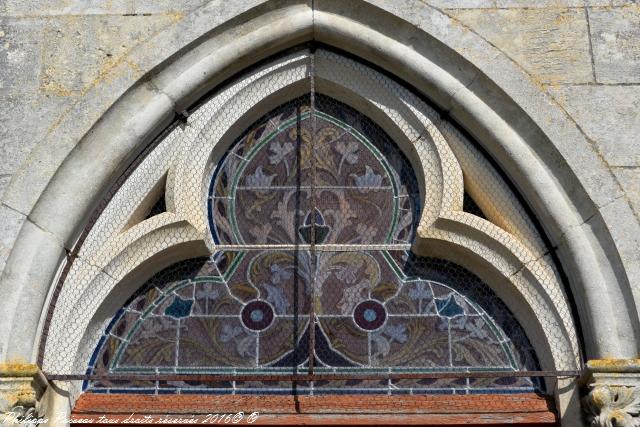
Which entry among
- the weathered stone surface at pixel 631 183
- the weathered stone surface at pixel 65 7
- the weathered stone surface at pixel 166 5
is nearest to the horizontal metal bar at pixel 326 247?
the weathered stone surface at pixel 631 183

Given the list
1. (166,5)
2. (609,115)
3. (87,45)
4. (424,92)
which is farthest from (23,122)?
(609,115)

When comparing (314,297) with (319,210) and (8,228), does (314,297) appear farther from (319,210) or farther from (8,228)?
(8,228)

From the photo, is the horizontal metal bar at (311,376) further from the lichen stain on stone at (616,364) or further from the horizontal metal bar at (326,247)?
the horizontal metal bar at (326,247)

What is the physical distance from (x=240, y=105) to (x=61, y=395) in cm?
193

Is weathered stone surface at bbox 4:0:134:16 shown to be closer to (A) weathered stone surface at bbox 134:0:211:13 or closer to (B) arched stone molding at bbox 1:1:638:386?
(A) weathered stone surface at bbox 134:0:211:13

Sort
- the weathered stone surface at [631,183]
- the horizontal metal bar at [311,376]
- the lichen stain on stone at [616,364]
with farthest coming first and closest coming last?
the weathered stone surface at [631,183] → the horizontal metal bar at [311,376] → the lichen stain on stone at [616,364]

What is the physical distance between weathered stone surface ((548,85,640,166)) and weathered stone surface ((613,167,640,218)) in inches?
1.6

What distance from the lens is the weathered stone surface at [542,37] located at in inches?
258

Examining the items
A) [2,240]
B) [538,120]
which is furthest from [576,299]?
[2,240]

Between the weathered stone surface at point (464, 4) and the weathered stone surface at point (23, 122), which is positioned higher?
the weathered stone surface at point (464, 4)

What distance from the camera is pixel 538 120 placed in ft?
21.0

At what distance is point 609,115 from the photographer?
21.1 ft

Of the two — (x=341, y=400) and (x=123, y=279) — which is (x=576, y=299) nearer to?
(x=341, y=400)

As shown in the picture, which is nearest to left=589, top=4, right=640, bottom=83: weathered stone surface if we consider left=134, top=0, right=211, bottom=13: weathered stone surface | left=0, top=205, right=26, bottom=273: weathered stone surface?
left=134, top=0, right=211, bottom=13: weathered stone surface
